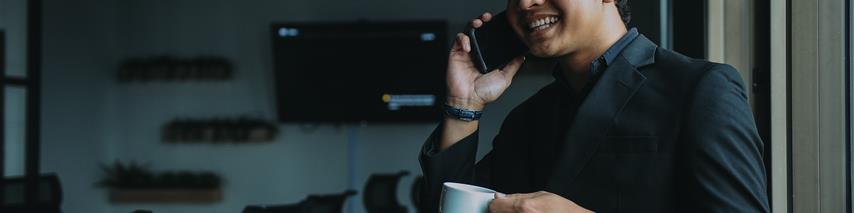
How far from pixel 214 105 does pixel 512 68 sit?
5911 mm

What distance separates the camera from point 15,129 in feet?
18.1

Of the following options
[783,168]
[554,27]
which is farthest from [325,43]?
[554,27]

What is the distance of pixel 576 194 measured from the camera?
826mm

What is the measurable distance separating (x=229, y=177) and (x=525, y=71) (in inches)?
104

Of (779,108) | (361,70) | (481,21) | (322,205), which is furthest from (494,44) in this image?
(361,70)

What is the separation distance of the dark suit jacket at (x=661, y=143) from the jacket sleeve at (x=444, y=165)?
0.47 feet

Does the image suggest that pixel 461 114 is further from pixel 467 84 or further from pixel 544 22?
pixel 544 22

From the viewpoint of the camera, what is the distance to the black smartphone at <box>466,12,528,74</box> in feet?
3.56

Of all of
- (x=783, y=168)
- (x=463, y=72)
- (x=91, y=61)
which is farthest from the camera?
(x=91, y=61)

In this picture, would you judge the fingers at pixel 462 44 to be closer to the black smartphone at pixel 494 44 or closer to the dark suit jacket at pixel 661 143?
the black smartphone at pixel 494 44

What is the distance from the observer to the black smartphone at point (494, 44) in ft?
3.56

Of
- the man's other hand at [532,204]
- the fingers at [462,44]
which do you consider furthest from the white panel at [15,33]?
the man's other hand at [532,204]

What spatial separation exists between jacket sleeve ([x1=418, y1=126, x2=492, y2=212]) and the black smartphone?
4.2 inches

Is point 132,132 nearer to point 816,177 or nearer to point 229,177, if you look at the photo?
point 229,177
